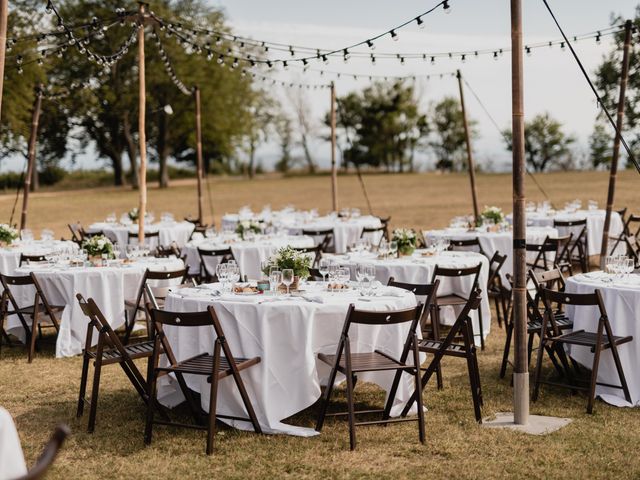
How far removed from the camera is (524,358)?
5816mm

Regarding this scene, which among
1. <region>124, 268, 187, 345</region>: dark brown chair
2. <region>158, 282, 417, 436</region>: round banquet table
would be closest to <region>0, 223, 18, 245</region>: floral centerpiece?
<region>124, 268, 187, 345</region>: dark brown chair

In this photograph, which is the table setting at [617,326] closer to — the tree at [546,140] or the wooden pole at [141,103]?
the wooden pole at [141,103]

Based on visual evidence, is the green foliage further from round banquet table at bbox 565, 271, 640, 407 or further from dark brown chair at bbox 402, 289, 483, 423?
dark brown chair at bbox 402, 289, 483, 423

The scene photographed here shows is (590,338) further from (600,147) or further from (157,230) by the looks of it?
(600,147)

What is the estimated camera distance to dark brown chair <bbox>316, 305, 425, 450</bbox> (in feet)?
17.5

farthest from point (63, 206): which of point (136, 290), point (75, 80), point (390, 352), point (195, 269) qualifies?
point (390, 352)

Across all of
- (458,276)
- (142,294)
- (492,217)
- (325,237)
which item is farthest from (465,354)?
(325,237)

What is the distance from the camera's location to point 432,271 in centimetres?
876

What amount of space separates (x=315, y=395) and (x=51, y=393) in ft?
8.05

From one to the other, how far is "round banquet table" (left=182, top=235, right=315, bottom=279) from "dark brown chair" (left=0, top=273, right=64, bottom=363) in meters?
2.90

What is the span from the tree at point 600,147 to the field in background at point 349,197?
699 centimetres

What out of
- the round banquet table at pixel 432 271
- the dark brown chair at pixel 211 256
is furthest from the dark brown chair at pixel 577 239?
the dark brown chair at pixel 211 256

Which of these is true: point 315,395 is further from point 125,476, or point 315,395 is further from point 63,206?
point 63,206

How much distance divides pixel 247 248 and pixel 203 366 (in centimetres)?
606
